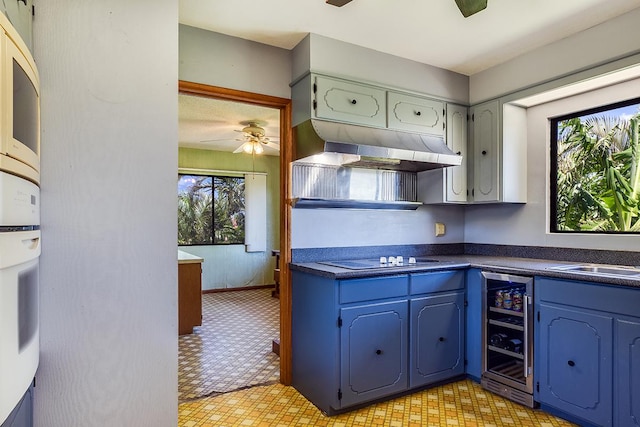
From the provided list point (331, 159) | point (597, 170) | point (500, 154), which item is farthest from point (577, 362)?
point (331, 159)

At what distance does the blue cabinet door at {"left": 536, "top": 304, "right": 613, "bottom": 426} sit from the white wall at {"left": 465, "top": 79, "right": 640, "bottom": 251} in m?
0.78

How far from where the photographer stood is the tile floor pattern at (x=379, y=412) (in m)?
2.28

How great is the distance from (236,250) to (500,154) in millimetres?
4647

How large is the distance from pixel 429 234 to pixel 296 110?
1.57 metres

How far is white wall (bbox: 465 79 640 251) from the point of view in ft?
8.84

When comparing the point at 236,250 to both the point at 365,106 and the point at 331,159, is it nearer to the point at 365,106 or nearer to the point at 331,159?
the point at 331,159

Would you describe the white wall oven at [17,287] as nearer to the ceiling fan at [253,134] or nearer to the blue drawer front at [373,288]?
the blue drawer front at [373,288]

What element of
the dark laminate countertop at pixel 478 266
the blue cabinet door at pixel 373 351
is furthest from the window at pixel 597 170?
the blue cabinet door at pixel 373 351

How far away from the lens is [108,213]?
1.59 meters

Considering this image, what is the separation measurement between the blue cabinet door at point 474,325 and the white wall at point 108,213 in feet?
6.66

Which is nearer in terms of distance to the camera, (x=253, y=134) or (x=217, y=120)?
(x=217, y=120)

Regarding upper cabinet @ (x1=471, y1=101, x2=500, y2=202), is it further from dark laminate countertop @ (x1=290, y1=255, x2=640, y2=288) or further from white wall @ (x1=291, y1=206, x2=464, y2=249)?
dark laminate countertop @ (x1=290, y1=255, x2=640, y2=288)

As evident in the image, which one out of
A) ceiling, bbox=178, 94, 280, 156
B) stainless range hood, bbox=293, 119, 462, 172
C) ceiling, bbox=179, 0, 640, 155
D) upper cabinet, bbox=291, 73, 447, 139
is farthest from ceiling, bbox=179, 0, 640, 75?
ceiling, bbox=178, 94, 280, 156

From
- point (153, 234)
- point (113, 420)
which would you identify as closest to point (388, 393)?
point (113, 420)
